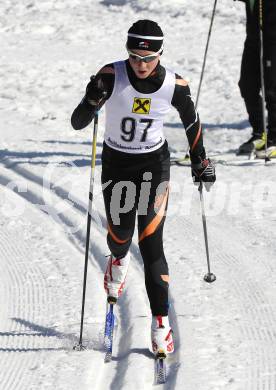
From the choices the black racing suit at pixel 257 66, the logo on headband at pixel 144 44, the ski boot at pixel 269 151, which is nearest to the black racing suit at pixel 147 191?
the logo on headband at pixel 144 44

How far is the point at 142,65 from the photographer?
17.9 ft

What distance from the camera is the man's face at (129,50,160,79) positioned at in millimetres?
5430

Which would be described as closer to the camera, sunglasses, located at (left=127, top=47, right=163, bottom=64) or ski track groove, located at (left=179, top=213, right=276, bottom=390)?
sunglasses, located at (left=127, top=47, right=163, bottom=64)

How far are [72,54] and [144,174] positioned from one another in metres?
10.1

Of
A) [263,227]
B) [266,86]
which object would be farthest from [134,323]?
[266,86]

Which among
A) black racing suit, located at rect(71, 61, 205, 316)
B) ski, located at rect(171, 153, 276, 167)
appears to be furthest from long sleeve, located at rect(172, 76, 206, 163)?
ski, located at rect(171, 153, 276, 167)

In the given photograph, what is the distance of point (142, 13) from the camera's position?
17609 millimetres

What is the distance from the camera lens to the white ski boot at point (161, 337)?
18.5ft

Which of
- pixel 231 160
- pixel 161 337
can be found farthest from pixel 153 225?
pixel 231 160

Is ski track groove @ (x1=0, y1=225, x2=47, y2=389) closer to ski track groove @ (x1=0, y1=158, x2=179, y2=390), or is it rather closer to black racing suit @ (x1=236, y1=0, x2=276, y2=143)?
ski track groove @ (x1=0, y1=158, x2=179, y2=390)

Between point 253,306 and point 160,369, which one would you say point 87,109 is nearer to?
point 160,369

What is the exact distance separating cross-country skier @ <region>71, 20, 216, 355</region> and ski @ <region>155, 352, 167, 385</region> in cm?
4

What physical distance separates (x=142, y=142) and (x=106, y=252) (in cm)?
212

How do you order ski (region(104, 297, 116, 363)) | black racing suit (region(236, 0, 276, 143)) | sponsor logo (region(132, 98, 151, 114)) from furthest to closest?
black racing suit (region(236, 0, 276, 143)) → ski (region(104, 297, 116, 363)) → sponsor logo (region(132, 98, 151, 114))
